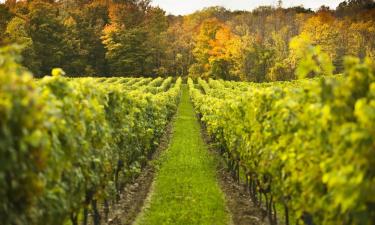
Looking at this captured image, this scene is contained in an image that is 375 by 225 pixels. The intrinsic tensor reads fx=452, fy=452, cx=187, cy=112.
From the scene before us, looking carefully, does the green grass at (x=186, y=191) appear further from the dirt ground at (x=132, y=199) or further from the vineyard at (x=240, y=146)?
the dirt ground at (x=132, y=199)

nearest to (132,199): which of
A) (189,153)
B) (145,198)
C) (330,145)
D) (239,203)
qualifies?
(145,198)

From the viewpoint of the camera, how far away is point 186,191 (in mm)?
13344

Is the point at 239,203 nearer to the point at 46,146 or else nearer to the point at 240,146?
the point at 240,146

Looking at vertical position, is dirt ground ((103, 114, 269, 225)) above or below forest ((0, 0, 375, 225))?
below

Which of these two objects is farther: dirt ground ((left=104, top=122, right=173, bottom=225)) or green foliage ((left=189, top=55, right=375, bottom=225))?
dirt ground ((left=104, top=122, right=173, bottom=225))

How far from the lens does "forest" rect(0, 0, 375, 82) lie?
5972 cm

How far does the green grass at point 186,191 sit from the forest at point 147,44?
40.2 meters

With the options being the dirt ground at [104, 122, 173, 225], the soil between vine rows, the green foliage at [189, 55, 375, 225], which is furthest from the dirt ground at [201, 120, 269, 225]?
the green foliage at [189, 55, 375, 225]

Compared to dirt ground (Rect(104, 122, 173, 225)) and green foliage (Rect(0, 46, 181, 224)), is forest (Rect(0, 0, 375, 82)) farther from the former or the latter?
green foliage (Rect(0, 46, 181, 224))

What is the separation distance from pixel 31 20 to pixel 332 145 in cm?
6286

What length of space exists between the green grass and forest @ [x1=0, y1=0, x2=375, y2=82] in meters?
40.2

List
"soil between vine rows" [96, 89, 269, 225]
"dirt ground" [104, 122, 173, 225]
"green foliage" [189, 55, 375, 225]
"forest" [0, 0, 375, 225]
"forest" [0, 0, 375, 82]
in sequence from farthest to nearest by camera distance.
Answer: "forest" [0, 0, 375, 82] → "soil between vine rows" [96, 89, 269, 225] → "dirt ground" [104, 122, 173, 225] → "forest" [0, 0, 375, 225] → "green foliage" [189, 55, 375, 225]

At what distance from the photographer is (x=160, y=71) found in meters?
67.9

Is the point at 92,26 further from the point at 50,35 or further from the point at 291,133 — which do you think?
the point at 291,133
